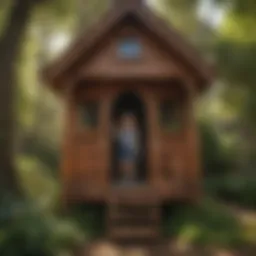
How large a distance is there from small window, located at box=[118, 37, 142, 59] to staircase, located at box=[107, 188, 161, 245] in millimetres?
3081

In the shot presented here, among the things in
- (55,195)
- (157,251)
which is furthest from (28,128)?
(157,251)

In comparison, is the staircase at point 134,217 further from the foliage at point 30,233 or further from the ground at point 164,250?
the foliage at point 30,233

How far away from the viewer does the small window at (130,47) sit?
43.7 feet

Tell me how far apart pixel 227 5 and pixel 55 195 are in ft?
19.2

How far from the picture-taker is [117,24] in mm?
13227

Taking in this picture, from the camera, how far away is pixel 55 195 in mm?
13789

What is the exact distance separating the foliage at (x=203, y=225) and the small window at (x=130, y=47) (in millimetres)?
3584

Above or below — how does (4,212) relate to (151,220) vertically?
→ below

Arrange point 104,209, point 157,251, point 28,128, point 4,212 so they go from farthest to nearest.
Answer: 1. point 28,128
2. point 104,209
3. point 157,251
4. point 4,212

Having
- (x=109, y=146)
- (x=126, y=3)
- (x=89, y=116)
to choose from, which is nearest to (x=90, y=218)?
(x=109, y=146)

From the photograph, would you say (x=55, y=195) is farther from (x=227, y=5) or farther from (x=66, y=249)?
(x=227, y=5)

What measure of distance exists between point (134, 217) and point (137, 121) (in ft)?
11.2

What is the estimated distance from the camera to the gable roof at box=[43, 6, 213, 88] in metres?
12.9

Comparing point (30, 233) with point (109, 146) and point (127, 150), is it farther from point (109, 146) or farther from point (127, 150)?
point (127, 150)
